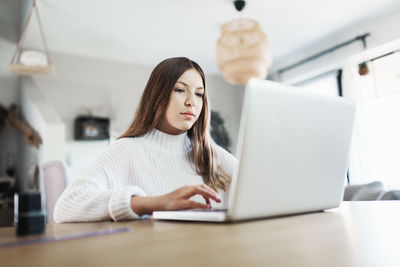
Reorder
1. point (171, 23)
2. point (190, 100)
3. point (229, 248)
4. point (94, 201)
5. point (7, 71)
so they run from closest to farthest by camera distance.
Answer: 1. point (229, 248)
2. point (94, 201)
3. point (190, 100)
4. point (171, 23)
5. point (7, 71)

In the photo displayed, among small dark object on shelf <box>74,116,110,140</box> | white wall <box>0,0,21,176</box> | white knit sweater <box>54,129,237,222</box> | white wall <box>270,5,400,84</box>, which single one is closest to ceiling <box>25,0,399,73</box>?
white wall <box>270,5,400,84</box>

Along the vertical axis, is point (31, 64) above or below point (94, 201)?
above

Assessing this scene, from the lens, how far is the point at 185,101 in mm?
1219

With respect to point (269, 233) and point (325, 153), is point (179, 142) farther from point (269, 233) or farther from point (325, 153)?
point (269, 233)

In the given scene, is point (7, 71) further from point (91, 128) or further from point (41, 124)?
point (91, 128)

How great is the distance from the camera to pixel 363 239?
411 millimetres

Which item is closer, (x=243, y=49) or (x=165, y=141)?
(x=165, y=141)

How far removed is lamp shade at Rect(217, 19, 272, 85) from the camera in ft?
9.22

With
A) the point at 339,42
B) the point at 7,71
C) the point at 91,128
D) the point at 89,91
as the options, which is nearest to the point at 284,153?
the point at 339,42

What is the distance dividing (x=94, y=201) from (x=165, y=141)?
1.61ft

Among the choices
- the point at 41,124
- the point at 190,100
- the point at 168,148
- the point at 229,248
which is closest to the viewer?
the point at 229,248

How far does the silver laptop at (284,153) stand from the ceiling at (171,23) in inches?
112

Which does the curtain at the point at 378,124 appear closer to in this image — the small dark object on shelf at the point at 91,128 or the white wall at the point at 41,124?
the small dark object on shelf at the point at 91,128

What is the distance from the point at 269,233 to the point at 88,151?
4.43 meters
